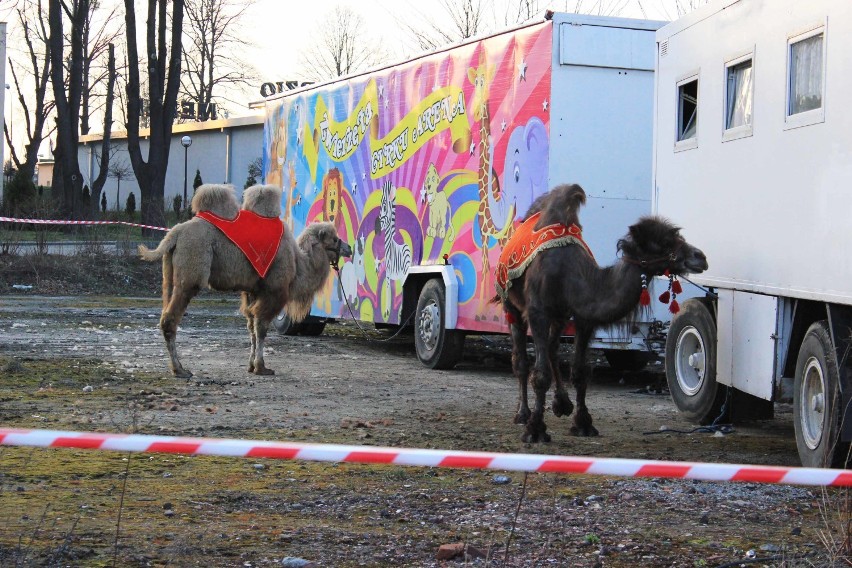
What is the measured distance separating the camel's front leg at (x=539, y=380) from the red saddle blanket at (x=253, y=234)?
174 inches

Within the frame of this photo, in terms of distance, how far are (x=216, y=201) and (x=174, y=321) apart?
1293mm

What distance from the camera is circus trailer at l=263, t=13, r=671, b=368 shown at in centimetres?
1167

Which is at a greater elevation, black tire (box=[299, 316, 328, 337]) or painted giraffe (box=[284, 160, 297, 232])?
painted giraffe (box=[284, 160, 297, 232])

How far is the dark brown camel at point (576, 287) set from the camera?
27.6 feet

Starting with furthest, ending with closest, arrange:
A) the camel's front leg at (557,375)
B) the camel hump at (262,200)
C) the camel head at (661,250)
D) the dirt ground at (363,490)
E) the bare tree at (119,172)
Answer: the bare tree at (119,172)
the camel hump at (262,200)
the camel's front leg at (557,375)
the camel head at (661,250)
the dirt ground at (363,490)

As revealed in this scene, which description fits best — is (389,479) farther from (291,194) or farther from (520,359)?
(291,194)

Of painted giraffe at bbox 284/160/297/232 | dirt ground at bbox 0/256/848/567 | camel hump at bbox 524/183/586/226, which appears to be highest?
painted giraffe at bbox 284/160/297/232

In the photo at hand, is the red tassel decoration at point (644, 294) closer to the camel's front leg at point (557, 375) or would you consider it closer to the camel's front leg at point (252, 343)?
the camel's front leg at point (557, 375)

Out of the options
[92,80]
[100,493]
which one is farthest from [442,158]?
[92,80]

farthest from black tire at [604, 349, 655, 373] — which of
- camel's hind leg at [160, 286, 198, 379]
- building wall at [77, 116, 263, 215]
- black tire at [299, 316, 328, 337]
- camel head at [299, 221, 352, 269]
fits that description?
building wall at [77, 116, 263, 215]

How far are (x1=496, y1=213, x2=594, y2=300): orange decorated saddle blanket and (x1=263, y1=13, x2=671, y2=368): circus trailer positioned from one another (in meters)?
1.52

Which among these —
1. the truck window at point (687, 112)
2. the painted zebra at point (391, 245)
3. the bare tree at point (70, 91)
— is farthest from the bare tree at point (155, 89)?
the truck window at point (687, 112)

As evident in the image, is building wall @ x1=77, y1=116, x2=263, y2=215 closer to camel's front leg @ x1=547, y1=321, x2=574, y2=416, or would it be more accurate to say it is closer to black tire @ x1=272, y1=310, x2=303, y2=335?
black tire @ x1=272, y1=310, x2=303, y2=335

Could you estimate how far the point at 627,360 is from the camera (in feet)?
45.8
